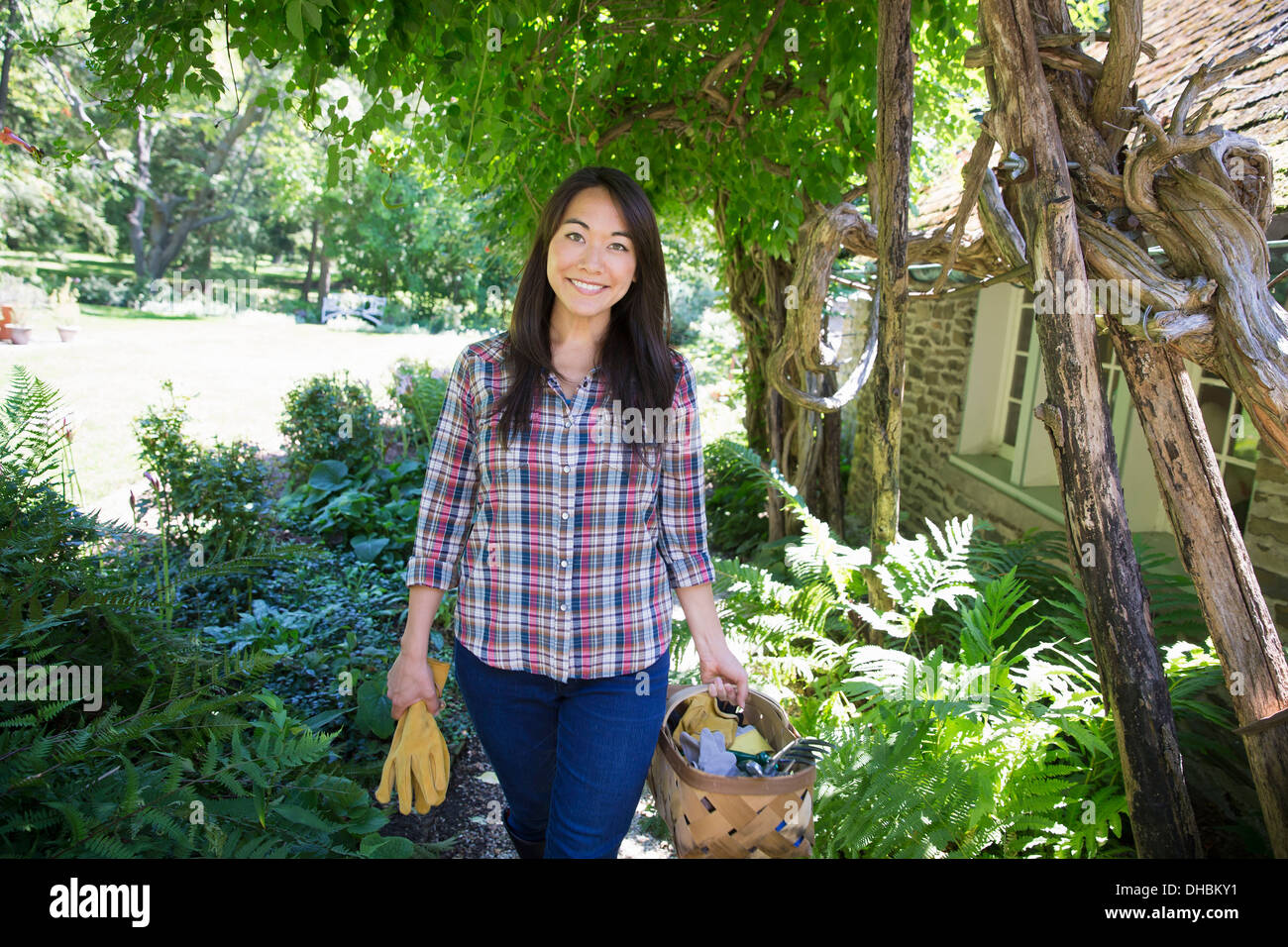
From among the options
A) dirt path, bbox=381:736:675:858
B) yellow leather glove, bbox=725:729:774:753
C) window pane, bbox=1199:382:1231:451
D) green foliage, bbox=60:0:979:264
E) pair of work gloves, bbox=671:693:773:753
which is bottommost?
dirt path, bbox=381:736:675:858

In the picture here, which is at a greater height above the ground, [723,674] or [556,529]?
[556,529]

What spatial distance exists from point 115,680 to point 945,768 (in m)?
2.59

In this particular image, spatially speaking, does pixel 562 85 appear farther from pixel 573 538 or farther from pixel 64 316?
pixel 64 316

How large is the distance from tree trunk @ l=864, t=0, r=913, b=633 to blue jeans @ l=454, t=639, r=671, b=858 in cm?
218

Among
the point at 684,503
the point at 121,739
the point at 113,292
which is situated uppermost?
the point at 113,292

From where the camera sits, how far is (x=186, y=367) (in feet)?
48.0

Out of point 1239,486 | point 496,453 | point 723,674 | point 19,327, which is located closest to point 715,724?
point 723,674

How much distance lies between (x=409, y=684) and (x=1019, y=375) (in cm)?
611

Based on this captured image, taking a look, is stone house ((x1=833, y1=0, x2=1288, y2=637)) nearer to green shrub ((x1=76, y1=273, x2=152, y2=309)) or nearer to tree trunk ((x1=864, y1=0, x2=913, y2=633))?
tree trunk ((x1=864, y1=0, x2=913, y2=633))

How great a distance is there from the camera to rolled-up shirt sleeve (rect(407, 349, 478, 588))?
197 centimetres

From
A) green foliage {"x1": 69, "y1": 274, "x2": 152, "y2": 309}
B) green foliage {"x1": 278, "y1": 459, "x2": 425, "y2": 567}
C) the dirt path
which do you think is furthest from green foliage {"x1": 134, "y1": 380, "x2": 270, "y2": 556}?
green foliage {"x1": 69, "y1": 274, "x2": 152, "y2": 309}

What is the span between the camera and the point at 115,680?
2.52 m
